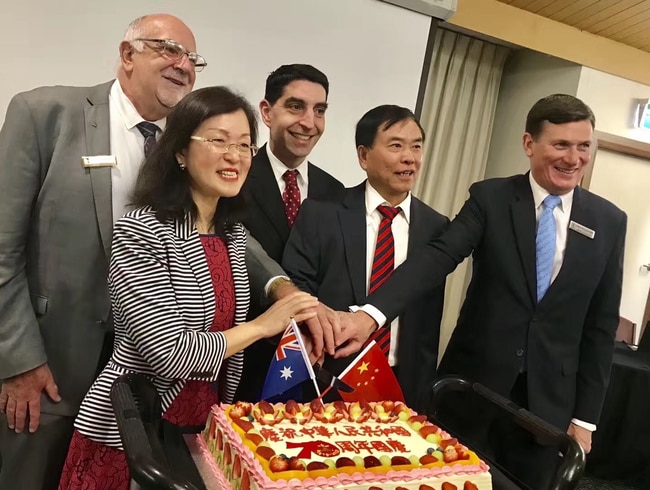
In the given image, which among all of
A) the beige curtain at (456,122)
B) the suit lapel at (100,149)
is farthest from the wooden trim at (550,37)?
the suit lapel at (100,149)

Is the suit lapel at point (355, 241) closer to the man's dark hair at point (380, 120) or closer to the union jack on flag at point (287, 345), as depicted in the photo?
the man's dark hair at point (380, 120)

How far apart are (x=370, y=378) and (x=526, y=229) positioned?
790mm

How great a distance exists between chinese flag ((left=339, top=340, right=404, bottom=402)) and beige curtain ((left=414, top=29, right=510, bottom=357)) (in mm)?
3327

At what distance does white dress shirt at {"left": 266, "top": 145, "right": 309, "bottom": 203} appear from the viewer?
219cm

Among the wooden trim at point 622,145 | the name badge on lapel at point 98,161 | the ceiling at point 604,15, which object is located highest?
the ceiling at point 604,15

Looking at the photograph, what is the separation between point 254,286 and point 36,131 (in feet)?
2.53

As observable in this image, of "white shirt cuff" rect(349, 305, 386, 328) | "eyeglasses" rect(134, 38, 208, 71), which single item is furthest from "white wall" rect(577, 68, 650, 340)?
"eyeglasses" rect(134, 38, 208, 71)

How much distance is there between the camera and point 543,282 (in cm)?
187

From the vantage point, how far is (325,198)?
223 centimetres

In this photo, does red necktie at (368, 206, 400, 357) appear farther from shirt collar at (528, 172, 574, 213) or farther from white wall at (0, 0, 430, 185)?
white wall at (0, 0, 430, 185)

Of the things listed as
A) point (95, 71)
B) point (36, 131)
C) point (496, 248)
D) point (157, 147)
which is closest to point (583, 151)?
point (496, 248)

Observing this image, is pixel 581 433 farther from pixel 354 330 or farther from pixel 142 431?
pixel 142 431

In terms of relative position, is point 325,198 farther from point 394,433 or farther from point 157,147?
point 394,433

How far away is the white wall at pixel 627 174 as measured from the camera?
4.44 metres
